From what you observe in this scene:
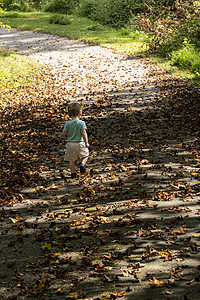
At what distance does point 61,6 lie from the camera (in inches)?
1439

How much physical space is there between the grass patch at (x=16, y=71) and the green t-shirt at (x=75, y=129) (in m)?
7.77

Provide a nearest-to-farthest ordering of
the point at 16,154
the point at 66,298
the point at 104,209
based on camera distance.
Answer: the point at 66,298
the point at 104,209
the point at 16,154

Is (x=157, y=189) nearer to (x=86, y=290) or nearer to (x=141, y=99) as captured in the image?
(x=86, y=290)

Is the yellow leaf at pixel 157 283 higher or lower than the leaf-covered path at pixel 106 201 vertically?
higher

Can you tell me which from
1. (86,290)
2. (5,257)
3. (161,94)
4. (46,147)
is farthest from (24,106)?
(86,290)

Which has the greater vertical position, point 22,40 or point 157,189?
point 22,40

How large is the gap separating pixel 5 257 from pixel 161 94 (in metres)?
9.36

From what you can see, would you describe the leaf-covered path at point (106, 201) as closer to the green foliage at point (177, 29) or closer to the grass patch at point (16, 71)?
the grass patch at point (16, 71)

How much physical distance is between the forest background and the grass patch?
9.27ft

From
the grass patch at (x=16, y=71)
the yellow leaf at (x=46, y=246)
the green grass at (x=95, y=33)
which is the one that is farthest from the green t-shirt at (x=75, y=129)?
the green grass at (x=95, y=33)

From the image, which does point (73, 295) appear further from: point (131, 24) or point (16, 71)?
point (131, 24)

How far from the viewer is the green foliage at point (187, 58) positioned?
1478 centimetres

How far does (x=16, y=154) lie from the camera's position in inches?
306

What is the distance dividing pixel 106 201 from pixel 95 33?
23.4 metres
